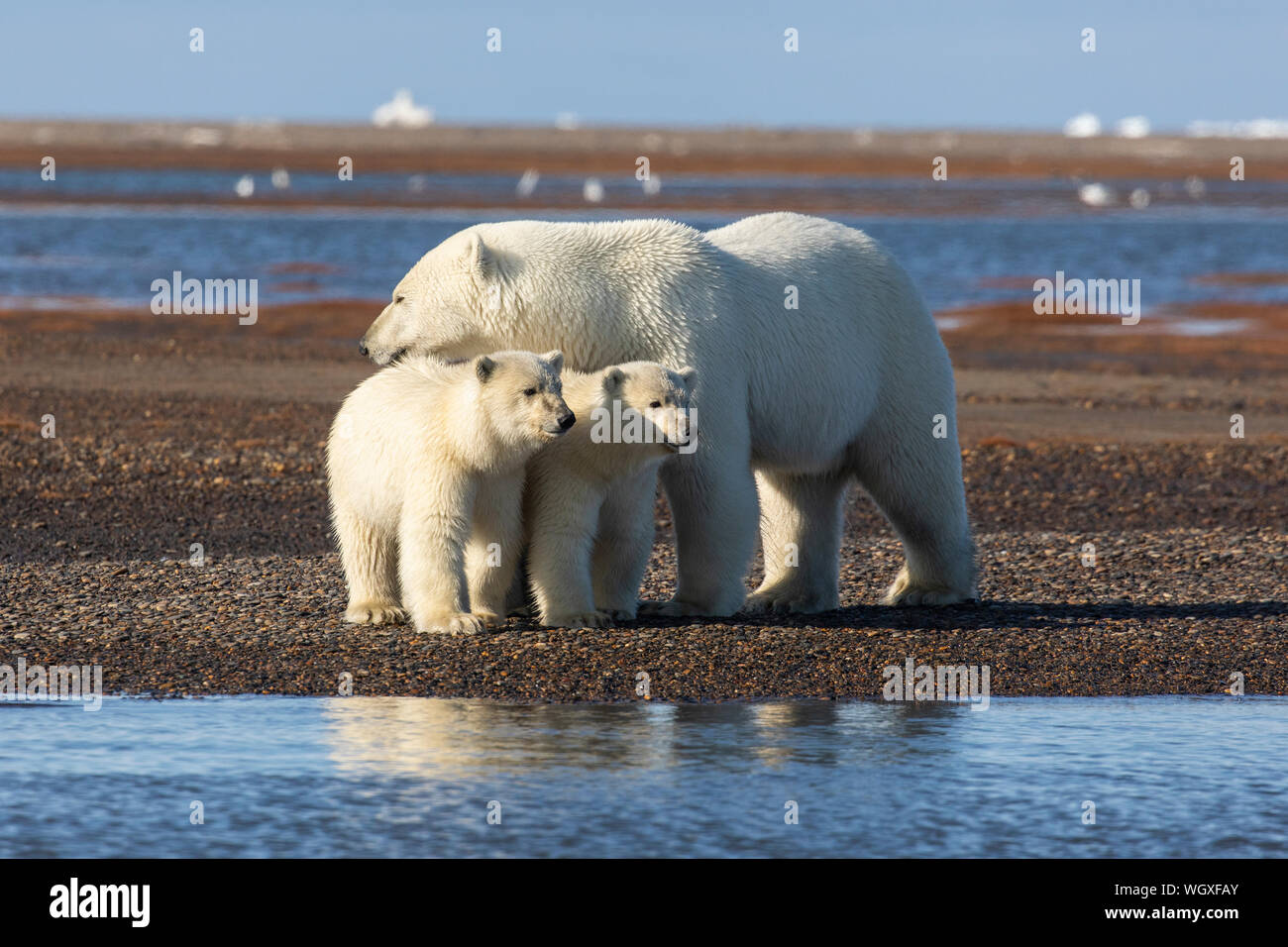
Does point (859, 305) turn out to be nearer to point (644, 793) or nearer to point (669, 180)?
point (644, 793)

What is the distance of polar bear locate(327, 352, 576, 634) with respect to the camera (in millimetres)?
7598

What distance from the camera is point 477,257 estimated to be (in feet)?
26.5

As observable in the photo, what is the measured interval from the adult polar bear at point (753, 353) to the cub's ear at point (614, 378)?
1.12 ft

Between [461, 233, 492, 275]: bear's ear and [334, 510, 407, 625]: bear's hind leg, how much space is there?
1.20 m

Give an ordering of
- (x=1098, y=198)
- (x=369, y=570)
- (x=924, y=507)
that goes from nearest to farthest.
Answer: (x=369, y=570) < (x=924, y=507) < (x=1098, y=198)

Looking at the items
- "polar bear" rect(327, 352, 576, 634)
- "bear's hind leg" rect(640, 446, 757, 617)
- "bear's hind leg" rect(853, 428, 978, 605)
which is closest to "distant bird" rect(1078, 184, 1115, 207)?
"bear's hind leg" rect(853, 428, 978, 605)

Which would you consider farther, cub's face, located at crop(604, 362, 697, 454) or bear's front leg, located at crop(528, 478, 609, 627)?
Result: bear's front leg, located at crop(528, 478, 609, 627)

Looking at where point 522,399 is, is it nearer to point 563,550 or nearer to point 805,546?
point 563,550

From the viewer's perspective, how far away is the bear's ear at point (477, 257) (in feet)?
26.5

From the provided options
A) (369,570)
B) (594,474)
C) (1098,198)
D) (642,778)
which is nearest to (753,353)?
(594,474)

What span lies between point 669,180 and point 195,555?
231 ft

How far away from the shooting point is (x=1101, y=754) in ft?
21.2

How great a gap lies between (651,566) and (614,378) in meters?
3.01

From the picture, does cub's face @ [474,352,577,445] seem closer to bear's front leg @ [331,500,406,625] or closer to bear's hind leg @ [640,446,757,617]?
bear's hind leg @ [640,446,757,617]
